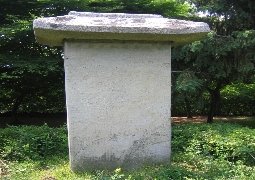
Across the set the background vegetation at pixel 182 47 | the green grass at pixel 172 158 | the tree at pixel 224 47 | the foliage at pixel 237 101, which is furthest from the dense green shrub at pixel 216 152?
the foliage at pixel 237 101

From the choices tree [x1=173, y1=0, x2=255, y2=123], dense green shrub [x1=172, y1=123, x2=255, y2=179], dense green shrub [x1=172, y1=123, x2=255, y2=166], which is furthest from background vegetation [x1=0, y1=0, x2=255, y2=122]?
dense green shrub [x1=172, y1=123, x2=255, y2=179]

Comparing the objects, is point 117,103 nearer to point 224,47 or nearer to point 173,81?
point 173,81

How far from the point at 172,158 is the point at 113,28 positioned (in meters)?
2.64

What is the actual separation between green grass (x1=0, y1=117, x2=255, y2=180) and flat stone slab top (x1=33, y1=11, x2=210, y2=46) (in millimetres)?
1921

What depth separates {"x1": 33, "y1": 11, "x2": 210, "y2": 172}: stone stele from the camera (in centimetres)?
443

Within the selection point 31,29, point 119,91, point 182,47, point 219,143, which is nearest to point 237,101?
point 182,47

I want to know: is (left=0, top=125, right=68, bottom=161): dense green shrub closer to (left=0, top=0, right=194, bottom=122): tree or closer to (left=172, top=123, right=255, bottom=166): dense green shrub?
(left=172, top=123, right=255, bottom=166): dense green shrub

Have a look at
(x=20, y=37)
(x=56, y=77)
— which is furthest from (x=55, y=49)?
(x=20, y=37)

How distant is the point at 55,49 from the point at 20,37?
1.81 metres

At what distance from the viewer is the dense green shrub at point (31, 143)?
5.53 m

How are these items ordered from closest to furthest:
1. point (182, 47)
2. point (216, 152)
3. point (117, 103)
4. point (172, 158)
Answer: point (117, 103)
point (216, 152)
point (172, 158)
point (182, 47)

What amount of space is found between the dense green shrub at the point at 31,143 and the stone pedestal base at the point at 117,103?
1.58m

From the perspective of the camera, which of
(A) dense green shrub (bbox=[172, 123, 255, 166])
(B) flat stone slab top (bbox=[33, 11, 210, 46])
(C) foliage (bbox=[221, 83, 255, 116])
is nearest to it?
(B) flat stone slab top (bbox=[33, 11, 210, 46])

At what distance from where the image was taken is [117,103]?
4578mm
